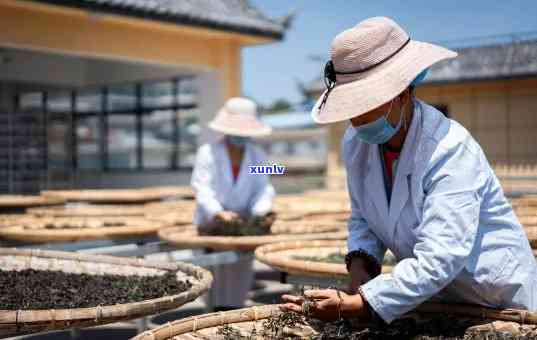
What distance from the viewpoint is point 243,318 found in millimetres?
2230

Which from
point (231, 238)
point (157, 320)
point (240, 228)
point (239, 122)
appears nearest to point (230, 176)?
point (239, 122)

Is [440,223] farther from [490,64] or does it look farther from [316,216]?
[490,64]

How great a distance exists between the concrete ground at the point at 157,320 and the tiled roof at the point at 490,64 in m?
7.13

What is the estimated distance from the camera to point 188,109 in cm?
1286

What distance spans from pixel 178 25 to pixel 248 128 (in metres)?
5.53

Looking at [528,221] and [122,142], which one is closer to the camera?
[528,221]

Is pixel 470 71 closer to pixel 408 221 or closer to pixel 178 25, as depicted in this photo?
pixel 178 25

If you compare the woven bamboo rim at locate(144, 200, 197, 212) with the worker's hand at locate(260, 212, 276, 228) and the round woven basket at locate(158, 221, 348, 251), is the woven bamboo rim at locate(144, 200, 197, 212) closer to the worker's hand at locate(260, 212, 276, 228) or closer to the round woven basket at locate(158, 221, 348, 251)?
the round woven basket at locate(158, 221, 348, 251)

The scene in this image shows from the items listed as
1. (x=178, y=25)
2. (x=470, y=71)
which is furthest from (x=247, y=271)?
(x=470, y=71)

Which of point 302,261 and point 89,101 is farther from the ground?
point 89,101

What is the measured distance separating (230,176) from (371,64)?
2.90 meters

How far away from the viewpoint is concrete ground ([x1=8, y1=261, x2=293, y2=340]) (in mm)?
5004

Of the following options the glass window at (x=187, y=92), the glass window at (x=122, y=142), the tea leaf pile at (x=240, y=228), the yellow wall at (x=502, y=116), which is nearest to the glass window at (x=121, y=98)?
the glass window at (x=122, y=142)

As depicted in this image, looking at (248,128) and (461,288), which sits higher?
(248,128)
